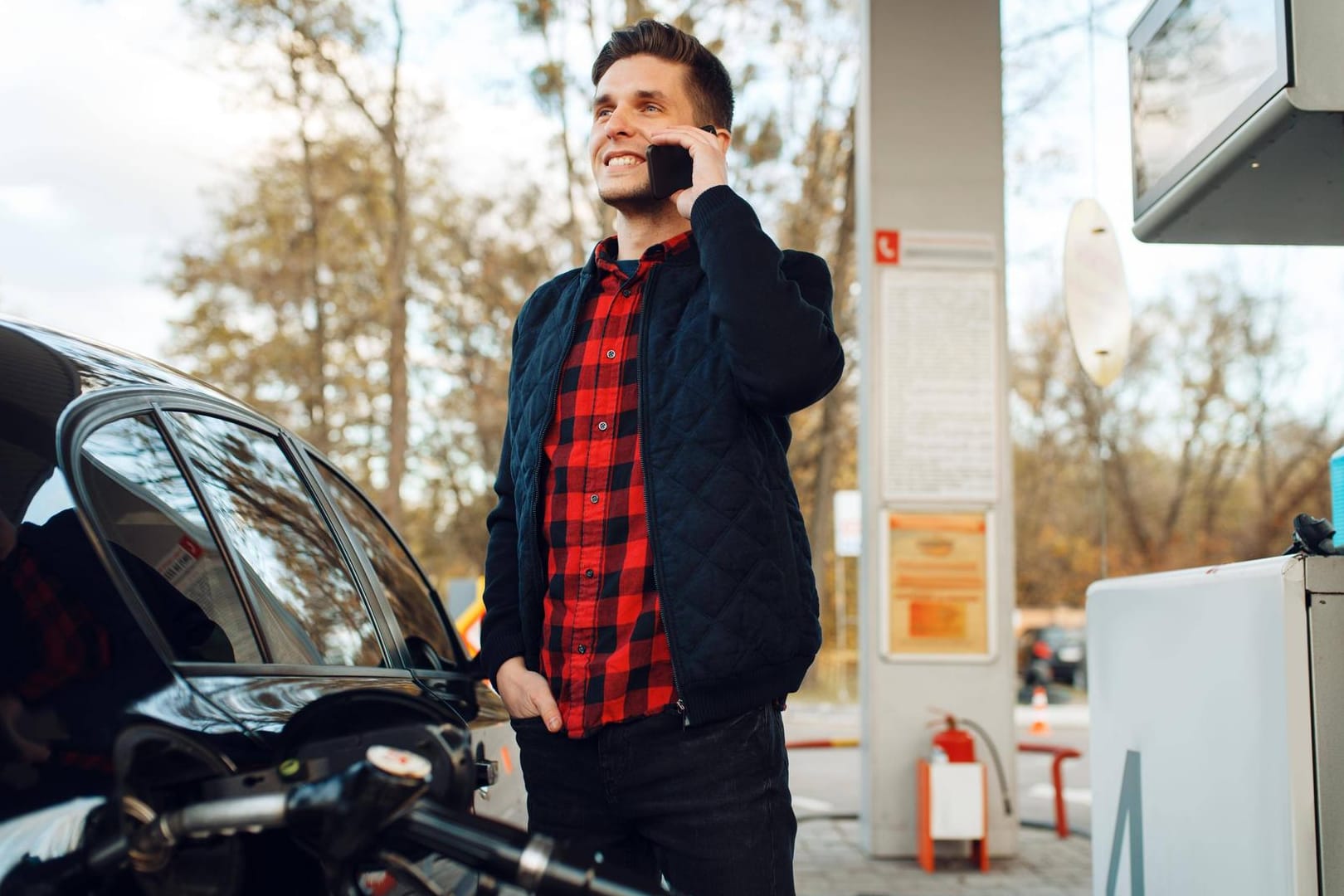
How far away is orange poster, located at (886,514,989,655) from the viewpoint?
715cm

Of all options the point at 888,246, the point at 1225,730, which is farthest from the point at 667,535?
the point at 888,246

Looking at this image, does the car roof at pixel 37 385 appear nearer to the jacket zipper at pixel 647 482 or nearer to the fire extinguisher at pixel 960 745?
the jacket zipper at pixel 647 482

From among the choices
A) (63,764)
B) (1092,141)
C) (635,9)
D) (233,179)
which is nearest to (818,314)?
(63,764)

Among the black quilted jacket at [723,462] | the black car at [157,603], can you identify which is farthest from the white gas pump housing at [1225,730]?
the black car at [157,603]

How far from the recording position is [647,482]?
213 centimetres

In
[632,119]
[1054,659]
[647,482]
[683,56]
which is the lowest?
[1054,659]

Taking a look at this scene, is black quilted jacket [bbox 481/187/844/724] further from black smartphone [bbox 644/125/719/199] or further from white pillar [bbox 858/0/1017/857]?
white pillar [bbox 858/0/1017/857]

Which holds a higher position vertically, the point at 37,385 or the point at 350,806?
the point at 37,385

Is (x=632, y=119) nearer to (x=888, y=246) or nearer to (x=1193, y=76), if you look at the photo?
(x=1193, y=76)

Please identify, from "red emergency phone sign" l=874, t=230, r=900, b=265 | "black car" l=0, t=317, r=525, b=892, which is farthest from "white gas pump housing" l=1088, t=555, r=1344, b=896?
"red emergency phone sign" l=874, t=230, r=900, b=265

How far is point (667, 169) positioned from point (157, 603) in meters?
1.09

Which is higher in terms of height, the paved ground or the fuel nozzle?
the fuel nozzle

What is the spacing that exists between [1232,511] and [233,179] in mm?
25099

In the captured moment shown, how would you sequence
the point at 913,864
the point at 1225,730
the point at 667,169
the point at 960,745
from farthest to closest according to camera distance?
the point at 913,864, the point at 960,745, the point at 1225,730, the point at 667,169
